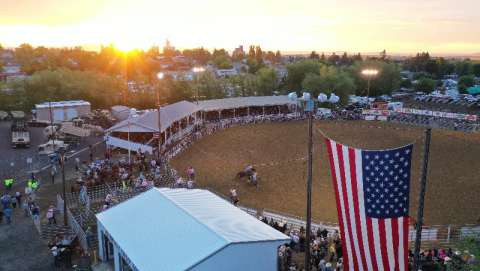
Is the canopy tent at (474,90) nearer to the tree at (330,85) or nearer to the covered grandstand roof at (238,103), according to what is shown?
the tree at (330,85)

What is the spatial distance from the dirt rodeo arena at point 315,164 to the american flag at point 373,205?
8664 mm

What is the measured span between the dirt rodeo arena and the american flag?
8.66m

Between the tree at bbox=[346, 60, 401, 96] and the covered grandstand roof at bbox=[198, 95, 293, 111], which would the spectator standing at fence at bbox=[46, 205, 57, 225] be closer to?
the covered grandstand roof at bbox=[198, 95, 293, 111]

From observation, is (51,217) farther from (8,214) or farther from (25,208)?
(25,208)

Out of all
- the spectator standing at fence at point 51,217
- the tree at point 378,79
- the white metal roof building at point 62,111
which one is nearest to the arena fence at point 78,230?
the spectator standing at fence at point 51,217

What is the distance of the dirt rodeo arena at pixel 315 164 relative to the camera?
18188 mm

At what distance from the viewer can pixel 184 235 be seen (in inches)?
418

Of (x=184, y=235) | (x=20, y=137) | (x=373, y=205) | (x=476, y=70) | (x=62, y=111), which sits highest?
(x=373, y=205)

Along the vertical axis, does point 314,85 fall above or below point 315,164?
above

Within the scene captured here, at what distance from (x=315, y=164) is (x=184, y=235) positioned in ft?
49.4

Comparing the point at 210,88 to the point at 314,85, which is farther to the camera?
the point at 210,88

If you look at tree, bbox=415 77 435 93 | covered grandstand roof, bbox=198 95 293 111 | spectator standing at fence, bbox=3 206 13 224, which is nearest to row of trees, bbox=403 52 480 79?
tree, bbox=415 77 435 93

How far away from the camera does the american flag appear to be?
756 cm

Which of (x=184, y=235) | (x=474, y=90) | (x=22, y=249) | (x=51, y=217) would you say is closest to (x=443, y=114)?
(x=51, y=217)
